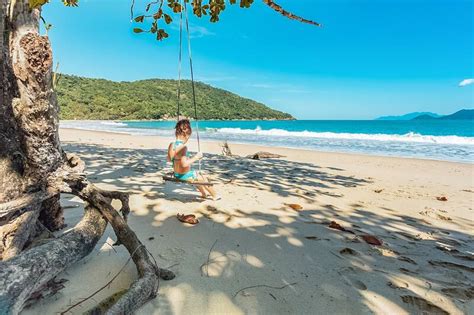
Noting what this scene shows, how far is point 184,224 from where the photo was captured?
3227 mm

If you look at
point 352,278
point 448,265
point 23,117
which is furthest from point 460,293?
point 23,117

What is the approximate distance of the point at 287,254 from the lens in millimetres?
2611

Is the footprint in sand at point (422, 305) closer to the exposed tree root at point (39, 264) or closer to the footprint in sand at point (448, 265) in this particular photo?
the footprint in sand at point (448, 265)

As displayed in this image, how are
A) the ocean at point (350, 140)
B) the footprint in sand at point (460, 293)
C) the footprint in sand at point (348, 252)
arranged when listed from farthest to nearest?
the ocean at point (350, 140) < the footprint in sand at point (348, 252) < the footprint in sand at point (460, 293)

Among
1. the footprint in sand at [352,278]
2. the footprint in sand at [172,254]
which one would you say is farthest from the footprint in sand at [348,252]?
the footprint in sand at [172,254]

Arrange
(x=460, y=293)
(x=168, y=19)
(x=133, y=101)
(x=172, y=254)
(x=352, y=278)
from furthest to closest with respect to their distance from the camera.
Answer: (x=133, y=101) → (x=168, y=19) → (x=172, y=254) → (x=352, y=278) → (x=460, y=293)

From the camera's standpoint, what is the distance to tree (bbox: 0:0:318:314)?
1.66 meters

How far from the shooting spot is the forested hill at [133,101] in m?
64.9

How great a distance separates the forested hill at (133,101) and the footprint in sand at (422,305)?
2459 inches

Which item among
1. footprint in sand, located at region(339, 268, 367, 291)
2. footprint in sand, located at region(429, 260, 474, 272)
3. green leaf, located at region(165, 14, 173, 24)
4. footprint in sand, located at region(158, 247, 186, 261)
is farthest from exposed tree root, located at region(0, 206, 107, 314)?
footprint in sand, located at region(429, 260, 474, 272)

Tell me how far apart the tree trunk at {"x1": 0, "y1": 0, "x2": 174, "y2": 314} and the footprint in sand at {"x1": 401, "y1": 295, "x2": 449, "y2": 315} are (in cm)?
167

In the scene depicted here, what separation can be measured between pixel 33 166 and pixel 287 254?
2102 millimetres

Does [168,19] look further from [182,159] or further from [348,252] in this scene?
[348,252]

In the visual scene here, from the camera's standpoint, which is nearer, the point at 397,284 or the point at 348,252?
the point at 397,284
